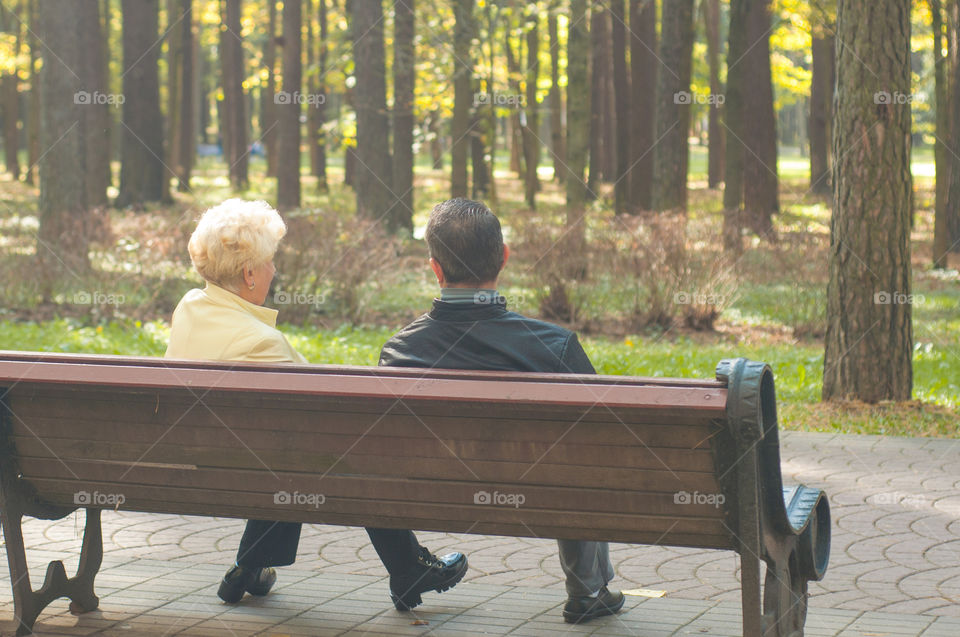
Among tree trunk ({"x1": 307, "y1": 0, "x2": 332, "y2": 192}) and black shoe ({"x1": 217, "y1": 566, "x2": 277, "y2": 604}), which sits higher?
tree trunk ({"x1": 307, "y1": 0, "x2": 332, "y2": 192})

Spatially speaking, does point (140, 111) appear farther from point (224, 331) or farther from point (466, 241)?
point (466, 241)

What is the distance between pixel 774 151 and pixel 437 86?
794 cm

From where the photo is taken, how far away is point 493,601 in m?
4.45

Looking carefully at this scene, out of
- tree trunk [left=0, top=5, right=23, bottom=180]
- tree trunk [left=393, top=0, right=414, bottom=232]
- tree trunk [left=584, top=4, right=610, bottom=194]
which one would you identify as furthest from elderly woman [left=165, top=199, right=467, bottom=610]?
tree trunk [left=0, top=5, right=23, bottom=180]

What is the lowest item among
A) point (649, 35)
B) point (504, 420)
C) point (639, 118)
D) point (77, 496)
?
point (77, 496)

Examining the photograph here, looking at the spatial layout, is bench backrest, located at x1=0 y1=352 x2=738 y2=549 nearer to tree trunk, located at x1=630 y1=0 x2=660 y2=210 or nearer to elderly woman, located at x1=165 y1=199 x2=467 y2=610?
elderly woman, located at x1=165 y1=199 x2=467 y2=610

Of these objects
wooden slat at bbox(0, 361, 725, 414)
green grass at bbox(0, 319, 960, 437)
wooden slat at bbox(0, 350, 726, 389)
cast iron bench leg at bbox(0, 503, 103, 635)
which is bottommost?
green grass at bbox(0, 319, 960, 437)

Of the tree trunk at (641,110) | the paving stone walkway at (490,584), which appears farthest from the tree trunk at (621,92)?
the paving stone walkway at (490,584)

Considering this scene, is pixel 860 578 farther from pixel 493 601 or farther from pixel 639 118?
pixel 639 118

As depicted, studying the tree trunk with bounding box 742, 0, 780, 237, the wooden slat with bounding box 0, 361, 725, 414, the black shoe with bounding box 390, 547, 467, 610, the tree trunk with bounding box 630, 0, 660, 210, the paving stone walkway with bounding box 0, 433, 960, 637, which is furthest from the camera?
the tree trunk with bounding box 630, 0, 660, 210

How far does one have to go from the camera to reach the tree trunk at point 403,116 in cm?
2162

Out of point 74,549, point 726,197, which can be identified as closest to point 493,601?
point 74,549

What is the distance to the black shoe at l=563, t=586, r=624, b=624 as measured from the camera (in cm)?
417

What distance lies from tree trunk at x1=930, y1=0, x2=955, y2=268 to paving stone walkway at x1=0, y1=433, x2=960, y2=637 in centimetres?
1287
